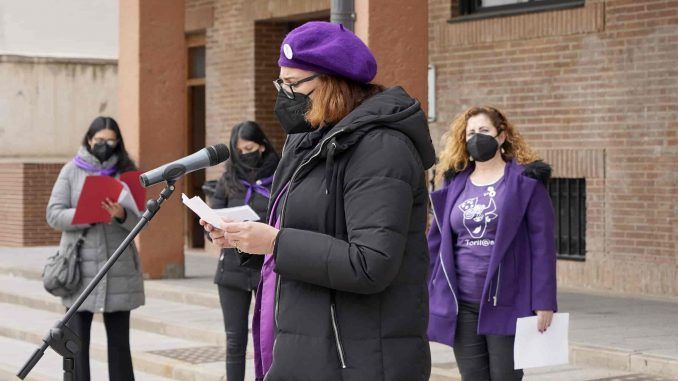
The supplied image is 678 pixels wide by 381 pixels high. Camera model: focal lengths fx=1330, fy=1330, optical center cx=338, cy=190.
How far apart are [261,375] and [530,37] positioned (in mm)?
10071

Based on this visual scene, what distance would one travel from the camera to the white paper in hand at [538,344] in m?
6.21

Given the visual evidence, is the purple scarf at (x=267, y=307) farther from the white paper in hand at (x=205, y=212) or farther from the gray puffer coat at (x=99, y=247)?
the gray puffer coat at (x=99, y=247)

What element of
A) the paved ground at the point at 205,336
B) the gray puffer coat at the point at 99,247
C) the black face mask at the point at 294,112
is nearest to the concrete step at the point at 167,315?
the paved ground at the point at 205,336

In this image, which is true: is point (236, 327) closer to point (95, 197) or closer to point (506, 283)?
point (95, 197)

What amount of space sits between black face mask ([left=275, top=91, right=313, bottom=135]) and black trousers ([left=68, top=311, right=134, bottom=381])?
4.30 metres

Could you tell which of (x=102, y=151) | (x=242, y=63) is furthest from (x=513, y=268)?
(x=242, y=63)

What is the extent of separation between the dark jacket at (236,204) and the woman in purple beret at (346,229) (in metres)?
4.36

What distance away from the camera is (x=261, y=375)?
13.7ft

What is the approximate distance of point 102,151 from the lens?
8.27 m

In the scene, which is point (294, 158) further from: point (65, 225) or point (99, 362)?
point (99, 362)

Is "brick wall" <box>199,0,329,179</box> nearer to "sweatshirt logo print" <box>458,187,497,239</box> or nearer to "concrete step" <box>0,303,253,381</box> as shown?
"concrete step" <box>0,303,253,381</box>

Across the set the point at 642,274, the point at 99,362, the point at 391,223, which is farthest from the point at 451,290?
the point at 642,274

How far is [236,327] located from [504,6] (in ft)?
22.4

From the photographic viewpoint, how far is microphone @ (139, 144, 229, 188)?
4.58 m
